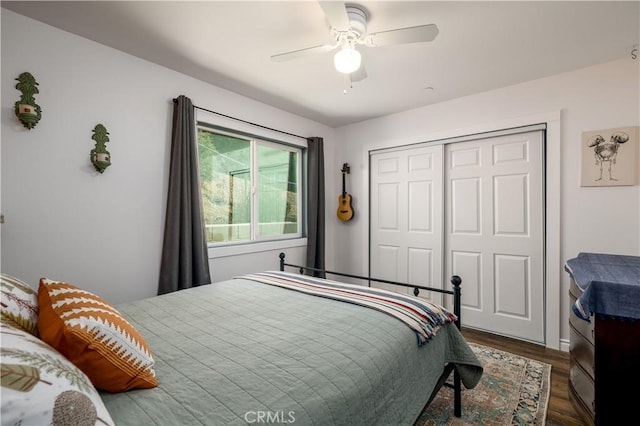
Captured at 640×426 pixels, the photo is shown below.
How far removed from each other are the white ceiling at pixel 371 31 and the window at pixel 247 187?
63 centimetres

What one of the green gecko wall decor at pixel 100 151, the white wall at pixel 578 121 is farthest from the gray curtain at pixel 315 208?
the green gecko wall decor at pixel 100 151

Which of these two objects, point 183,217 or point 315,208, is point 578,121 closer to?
point 315,208

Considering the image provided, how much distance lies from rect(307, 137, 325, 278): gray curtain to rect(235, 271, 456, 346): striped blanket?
1596mm

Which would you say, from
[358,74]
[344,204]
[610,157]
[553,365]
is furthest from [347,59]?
[553,365]

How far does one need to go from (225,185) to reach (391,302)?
7.07 ft

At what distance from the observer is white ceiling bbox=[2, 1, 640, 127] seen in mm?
1729

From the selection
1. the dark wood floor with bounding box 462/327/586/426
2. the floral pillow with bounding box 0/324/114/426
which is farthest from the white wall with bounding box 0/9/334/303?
the dark wood floor with bounding box 462/327/586/426

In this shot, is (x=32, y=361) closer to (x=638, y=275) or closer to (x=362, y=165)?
(x=638, y=275)

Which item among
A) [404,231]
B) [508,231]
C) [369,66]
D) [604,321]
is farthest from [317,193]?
[604,321]

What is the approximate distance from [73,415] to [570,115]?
139 inches

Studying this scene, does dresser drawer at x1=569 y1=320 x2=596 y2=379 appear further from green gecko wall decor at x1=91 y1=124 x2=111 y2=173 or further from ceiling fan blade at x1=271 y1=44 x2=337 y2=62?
green gecko wall decor at x1=91 y1=124 x2=111 y2=173

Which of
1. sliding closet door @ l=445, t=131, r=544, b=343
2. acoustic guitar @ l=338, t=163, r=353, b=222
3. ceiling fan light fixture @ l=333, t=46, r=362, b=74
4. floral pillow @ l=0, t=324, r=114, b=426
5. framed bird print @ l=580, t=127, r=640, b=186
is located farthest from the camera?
acoustic guitar @ l=338, t=163, r=353, b=222

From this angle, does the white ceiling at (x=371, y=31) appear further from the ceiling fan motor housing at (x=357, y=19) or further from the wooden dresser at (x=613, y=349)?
the wooden dresser at (x=613, y=349)

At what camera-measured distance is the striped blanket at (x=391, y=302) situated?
140 centimetres
